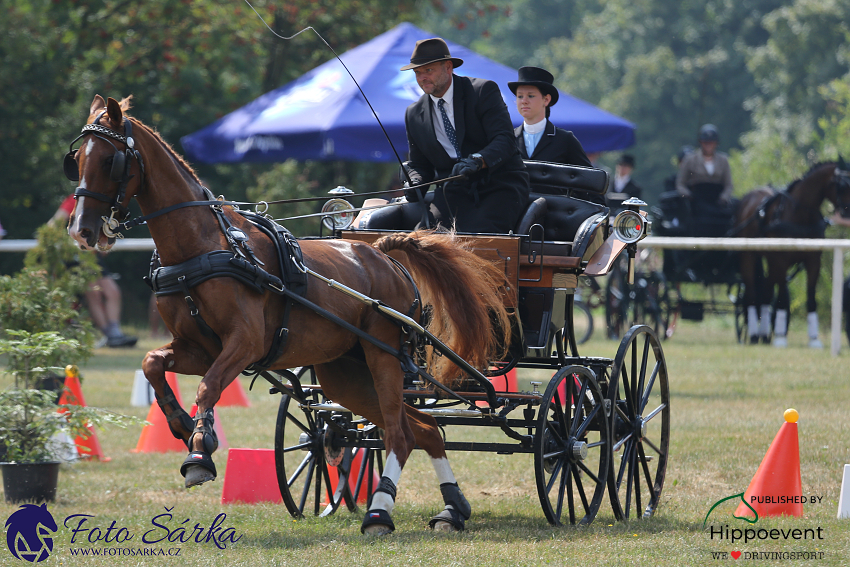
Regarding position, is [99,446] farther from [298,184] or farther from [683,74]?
[683,74]

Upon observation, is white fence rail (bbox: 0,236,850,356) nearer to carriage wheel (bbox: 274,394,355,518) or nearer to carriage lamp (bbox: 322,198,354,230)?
carriage lamp (bbox: 322,198,354,230)

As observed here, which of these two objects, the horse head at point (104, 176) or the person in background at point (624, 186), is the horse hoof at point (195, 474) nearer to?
the horse head at point (104, 176)

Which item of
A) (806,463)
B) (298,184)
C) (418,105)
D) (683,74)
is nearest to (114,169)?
(418,105)

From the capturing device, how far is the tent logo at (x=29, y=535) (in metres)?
4.86

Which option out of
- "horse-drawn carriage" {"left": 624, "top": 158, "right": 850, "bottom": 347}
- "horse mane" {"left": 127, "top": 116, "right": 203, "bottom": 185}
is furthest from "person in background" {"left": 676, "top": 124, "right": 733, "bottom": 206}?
"horse mane" {"left": 127, "top": 116, "right": 203, "bottom": 185}

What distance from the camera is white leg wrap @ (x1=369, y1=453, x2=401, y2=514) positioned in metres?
5.08

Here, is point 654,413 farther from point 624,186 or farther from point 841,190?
point 624,186

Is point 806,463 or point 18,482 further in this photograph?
point 806,463

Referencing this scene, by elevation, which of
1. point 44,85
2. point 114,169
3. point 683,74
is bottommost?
point 114,169

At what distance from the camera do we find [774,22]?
3450cm

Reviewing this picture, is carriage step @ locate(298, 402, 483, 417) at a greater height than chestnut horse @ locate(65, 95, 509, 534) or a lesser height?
→ lesser

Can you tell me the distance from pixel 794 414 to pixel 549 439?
132 centimetres

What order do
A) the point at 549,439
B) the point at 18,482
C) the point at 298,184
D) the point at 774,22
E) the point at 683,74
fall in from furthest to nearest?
1. the point at 683,74
2. the point at 774,22
3. the point at 298,184
4. the point at 18,482
5. the point at 549,439

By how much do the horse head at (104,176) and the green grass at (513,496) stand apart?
144 cm
